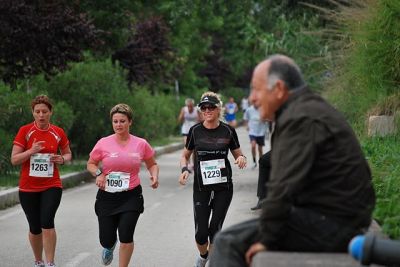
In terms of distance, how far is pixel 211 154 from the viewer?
9.33 meters

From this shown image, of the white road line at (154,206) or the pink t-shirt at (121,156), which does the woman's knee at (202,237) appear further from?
the white road line at (154,206)

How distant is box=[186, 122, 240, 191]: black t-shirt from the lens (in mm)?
9219

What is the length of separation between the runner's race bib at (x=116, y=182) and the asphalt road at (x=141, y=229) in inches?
55.9

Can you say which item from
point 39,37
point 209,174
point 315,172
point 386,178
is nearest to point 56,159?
point 209,174

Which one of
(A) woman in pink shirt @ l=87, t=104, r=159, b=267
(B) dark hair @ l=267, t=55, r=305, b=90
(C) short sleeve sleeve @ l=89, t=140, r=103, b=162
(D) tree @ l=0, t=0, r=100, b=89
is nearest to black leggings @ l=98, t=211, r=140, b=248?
(A) woman in pink shirt @ l=87, t=104, r=159, b=267

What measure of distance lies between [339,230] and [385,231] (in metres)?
1.74

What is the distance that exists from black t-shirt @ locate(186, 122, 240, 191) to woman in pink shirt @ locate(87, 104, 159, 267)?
31.6 inches

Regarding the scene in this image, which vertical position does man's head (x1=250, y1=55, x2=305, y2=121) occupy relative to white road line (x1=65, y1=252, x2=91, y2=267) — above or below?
above

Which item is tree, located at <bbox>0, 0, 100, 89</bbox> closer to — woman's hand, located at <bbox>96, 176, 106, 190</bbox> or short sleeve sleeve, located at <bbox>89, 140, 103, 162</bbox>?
short sleeve sleeve, located at <bbox>89, 140, 103, 162</bbox>

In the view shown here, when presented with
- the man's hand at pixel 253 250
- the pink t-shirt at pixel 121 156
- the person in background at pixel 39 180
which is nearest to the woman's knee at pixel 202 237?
the pink t-shirt at pixel 121 156

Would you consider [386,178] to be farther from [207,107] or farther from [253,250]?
[253,250]

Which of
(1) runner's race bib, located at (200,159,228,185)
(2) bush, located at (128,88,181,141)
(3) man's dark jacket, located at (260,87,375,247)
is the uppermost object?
(3) man's dark jacket, located at (260,87,375,247)

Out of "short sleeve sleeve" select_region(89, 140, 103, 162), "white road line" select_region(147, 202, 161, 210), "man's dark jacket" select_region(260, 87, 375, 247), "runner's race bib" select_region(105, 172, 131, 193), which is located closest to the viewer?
"man's dark jacket" select_region(260, 87, 375, 247)

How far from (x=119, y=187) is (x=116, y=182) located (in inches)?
2.2
